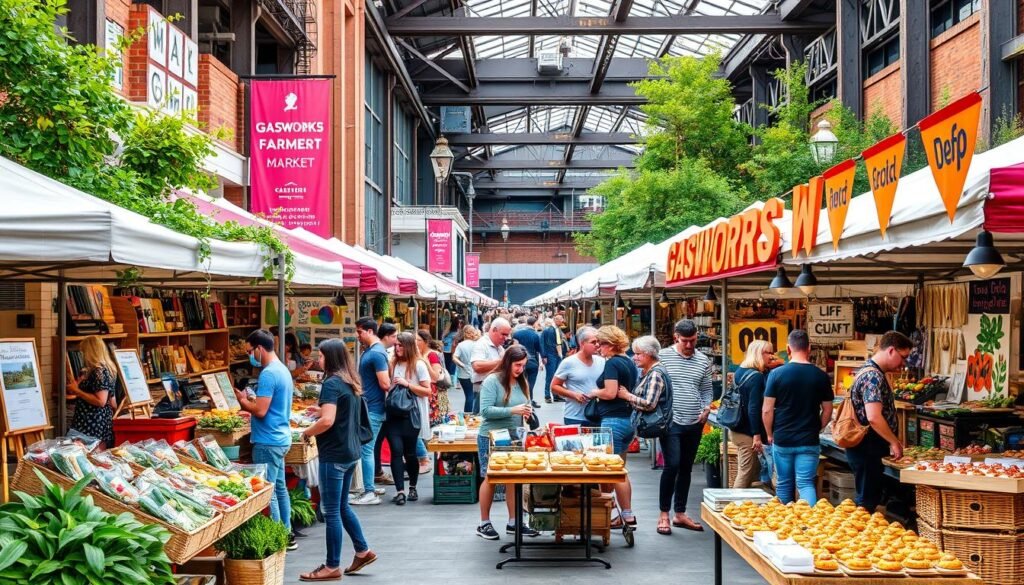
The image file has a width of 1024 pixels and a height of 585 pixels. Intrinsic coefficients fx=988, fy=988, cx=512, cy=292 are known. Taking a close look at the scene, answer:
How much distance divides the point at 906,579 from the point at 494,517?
5.27 meters

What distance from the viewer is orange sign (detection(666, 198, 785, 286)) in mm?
7539

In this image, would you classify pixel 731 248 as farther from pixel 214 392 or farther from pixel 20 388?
pixel 20 388

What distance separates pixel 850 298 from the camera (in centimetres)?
1214

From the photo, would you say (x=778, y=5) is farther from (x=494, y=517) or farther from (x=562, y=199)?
(x=562, y=199)

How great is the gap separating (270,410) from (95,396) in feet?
5.13

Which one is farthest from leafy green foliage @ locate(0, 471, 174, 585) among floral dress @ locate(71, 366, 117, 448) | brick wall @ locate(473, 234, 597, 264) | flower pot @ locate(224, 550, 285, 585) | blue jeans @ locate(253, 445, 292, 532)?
brick wall @ locate(473, 234, 597, 264)

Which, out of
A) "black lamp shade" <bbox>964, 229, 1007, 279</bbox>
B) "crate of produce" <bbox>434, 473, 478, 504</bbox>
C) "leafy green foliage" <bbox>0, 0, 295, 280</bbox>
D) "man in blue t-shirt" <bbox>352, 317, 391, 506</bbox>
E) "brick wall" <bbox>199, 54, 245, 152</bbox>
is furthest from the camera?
"brick wall" <bbox>199, 54, 245, 152</bbox>

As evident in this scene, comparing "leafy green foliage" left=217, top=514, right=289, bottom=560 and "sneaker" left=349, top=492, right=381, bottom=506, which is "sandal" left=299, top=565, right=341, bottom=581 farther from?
"sneaker" left=349, top=492, right=381, bottom=506

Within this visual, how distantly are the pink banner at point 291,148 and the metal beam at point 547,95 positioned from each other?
2133 centimetres

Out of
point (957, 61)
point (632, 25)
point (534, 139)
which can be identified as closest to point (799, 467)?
point (957, 61)

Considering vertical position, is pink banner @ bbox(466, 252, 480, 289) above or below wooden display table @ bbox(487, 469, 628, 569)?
above

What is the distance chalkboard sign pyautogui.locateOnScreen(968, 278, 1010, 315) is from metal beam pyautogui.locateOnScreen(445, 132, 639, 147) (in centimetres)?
3236

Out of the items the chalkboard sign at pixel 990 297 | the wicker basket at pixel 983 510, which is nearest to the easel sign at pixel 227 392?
the wicker basket at pixel 983 510

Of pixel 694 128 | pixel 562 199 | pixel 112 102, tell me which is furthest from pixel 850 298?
pixel 562 199
